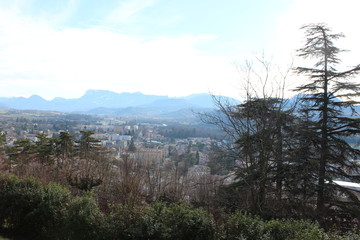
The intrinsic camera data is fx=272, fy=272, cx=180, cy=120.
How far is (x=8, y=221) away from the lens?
6.50 meters

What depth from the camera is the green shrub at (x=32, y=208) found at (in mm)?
5930

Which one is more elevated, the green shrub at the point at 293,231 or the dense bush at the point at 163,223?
the green shrub at the point at 293,231

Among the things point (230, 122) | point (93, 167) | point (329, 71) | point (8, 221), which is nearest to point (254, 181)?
point (230, 122)

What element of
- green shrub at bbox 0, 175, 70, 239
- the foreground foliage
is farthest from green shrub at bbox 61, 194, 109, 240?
green shrub at bbox 0, 175, 70, 239

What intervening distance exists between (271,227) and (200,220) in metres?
1.14

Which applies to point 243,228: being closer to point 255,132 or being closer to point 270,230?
point 270,230

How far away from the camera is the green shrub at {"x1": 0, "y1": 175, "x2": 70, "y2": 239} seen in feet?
19.5

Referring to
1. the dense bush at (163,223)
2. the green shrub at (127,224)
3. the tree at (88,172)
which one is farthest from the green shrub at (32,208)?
the tree at (88,172)

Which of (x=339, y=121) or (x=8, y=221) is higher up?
(x=339, y=121)

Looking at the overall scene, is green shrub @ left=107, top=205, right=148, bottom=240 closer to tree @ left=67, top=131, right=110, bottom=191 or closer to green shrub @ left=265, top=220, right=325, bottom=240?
green shrub @ left=265, top=220, right=325, bottom=240

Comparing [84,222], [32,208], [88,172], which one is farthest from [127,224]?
[88,172]

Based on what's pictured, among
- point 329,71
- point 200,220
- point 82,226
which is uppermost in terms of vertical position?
point 329,71

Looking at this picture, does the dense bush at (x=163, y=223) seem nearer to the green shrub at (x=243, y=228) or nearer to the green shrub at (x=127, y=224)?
the green shrub at (x=127, y=224)

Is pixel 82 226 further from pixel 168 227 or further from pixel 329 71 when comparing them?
pixel 329 71
